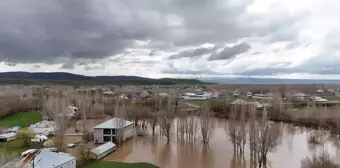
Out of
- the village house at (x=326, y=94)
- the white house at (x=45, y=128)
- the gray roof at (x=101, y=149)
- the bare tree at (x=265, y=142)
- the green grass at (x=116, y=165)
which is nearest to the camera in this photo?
the green grass at (x=116, y=165)

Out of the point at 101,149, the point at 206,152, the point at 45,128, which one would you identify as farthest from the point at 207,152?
the point at 45,128

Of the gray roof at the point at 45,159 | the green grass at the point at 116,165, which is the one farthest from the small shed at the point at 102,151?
the gray roof at the point at 45,159

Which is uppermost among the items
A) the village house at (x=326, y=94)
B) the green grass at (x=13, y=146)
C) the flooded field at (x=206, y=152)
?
the village house at (x=326, y=94)

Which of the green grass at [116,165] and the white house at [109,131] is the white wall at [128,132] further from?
the green grass at [116,165]

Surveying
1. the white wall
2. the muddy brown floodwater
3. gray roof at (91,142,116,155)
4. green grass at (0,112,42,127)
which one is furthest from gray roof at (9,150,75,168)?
green grass at (0,112,42,127)

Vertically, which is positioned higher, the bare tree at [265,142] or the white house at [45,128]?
the bare tree at [265,142]

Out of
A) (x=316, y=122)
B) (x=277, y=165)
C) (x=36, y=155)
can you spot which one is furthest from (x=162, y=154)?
(x=316, y=122)

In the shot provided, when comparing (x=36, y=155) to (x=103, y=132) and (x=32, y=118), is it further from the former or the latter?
(x=32, y=118)

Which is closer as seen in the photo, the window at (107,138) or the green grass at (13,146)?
the green grass at (13,146)
